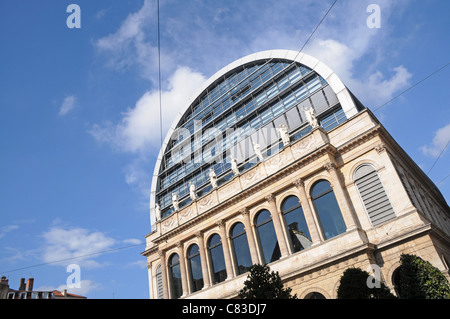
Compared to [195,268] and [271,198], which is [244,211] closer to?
[271,198]

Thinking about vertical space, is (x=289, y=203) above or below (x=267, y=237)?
above

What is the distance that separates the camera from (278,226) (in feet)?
86.8

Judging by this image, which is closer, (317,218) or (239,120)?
(317,218)

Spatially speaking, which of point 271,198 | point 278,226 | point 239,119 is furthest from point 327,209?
point 239,119

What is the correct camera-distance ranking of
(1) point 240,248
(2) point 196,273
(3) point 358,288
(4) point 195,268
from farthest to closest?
(4) point 195,268 < (2) point 196,273 < (1) point 240,248 < (3) point 358,288

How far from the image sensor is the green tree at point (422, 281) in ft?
55.9

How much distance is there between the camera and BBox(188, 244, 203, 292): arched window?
30734 millimetres

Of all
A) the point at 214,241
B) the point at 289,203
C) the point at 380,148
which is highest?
the point at 380,148

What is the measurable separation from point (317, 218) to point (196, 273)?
1220 centimetres

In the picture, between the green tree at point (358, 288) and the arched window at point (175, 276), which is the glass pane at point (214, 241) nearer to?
the arched window at point (175, 276)

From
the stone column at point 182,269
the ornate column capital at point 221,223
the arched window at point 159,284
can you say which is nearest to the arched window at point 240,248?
the ornate column capital at point 221,223

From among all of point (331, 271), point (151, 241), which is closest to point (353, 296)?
point (331, 271)

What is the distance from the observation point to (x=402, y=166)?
2691 centimetres

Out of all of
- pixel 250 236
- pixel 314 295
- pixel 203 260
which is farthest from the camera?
pixel 203 260
